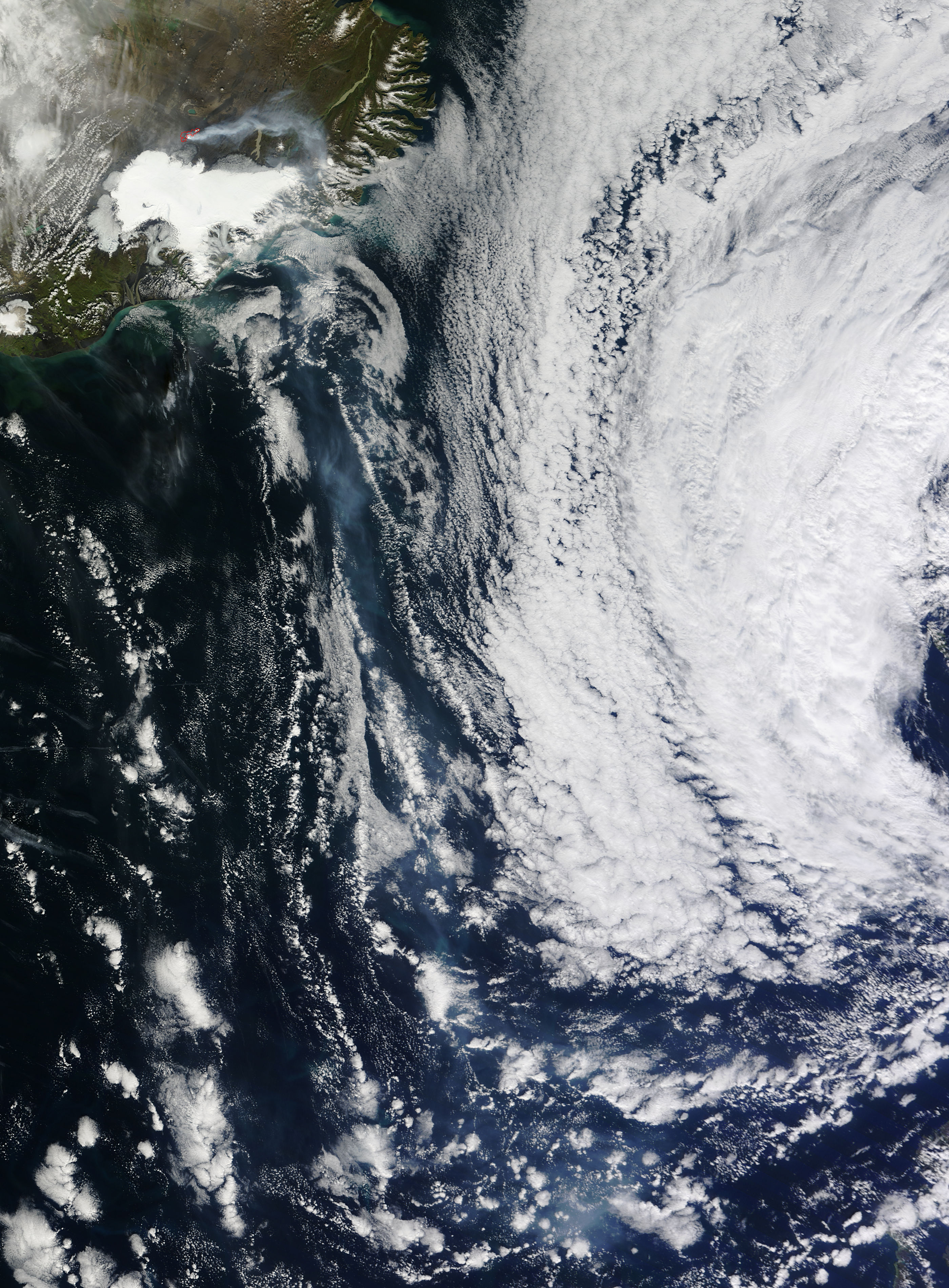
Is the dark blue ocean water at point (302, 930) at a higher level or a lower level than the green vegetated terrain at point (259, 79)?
lower

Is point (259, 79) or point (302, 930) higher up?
point (259, 79)

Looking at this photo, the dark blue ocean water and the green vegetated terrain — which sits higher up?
the green vegetated terrain

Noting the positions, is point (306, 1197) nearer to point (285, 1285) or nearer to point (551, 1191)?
point (285, 1285)

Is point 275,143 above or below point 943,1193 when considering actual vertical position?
Answer: above

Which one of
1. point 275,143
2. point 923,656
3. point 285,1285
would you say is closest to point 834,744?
point 923,656

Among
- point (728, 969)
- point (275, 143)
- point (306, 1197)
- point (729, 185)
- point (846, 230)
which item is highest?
point (846, 230)
